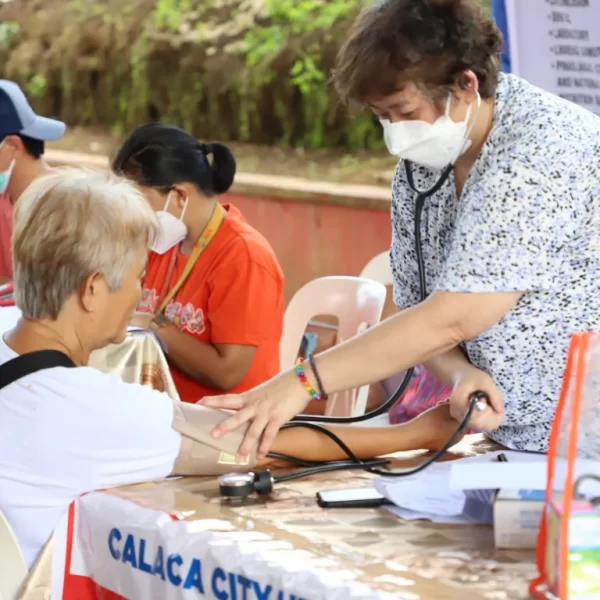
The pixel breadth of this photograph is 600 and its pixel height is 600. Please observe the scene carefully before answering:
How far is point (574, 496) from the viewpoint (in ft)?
3.49

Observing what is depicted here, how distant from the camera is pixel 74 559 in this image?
149 cm

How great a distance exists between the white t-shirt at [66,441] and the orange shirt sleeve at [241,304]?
1.04m

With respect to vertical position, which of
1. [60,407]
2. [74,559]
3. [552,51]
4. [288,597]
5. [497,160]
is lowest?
[74,559]

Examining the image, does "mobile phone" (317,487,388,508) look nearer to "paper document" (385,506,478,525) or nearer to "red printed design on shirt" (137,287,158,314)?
"paper document" (385,506,478,525)

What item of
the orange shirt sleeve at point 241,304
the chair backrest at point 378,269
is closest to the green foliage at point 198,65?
the chair backrest at point 378,269

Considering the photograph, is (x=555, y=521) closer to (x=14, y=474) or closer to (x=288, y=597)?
(x=288, y=597)

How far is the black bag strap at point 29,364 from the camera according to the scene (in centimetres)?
148

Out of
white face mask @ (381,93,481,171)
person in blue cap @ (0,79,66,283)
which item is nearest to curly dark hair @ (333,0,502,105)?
white face mask @ (381,93,481,171)

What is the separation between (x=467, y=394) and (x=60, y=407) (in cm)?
59

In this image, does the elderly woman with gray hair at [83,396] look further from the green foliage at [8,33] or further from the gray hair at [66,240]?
the green foliage at [8,33]

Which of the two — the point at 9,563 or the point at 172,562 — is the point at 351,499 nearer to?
the point at 172,562

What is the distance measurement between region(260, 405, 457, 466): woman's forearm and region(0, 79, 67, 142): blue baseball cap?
7.03 feet

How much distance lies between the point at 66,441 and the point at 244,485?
0.26 m

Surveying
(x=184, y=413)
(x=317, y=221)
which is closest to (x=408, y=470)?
(x=184, y=413)
